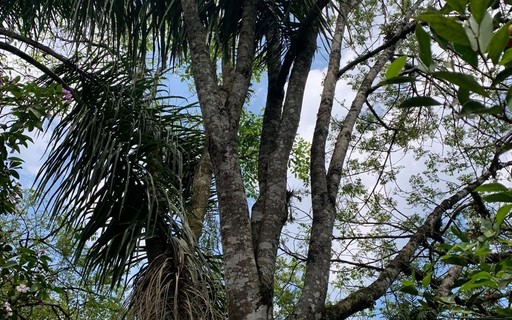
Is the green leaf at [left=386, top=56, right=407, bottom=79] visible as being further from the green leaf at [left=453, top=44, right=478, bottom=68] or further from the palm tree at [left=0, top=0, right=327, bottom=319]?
the palm tree at [left=0, top=0, right=327, bottom=319]

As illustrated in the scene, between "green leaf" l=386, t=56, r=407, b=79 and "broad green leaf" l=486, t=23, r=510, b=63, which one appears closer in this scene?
"broad green leaf" l=486, t=23, r=510, b=63

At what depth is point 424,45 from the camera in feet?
2.72

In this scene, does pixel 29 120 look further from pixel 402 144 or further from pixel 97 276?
pixel 402 144

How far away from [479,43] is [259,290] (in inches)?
57.7

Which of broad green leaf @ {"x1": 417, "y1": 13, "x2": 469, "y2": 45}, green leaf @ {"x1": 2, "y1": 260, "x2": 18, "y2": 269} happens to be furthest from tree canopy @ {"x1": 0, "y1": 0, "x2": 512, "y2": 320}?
broad green leaf @ {"x1": 417, "y1": 13, "x2": 469, "y2": 45}

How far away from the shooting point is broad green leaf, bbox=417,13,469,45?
2.61ft

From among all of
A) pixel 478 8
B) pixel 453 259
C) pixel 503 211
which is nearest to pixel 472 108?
pixel 478 8

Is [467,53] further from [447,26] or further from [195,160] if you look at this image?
[195,160]

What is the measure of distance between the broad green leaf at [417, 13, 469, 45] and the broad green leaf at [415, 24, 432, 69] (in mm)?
20

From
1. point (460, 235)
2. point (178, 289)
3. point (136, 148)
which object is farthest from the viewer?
point (136, 148)

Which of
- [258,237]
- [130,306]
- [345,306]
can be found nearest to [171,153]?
[130,306]

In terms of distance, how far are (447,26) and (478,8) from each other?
47 mm

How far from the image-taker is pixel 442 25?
0.80 meters

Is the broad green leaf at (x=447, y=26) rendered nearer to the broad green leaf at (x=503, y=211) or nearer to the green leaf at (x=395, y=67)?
the green leaf at (x=395, y=67)
